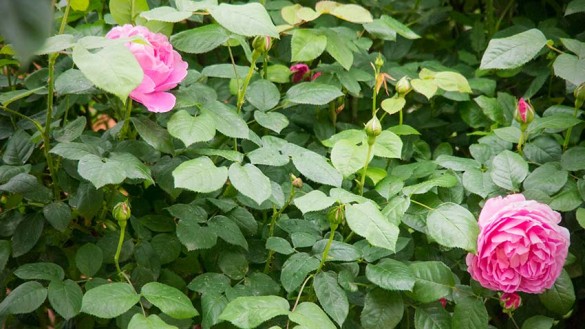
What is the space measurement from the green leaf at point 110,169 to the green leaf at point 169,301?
130 mm

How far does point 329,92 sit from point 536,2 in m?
0.64

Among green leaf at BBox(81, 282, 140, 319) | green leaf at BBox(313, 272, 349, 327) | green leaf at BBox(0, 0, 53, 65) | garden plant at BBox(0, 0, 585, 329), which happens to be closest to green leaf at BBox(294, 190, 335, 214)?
garden plant at BBox(0, 0, 585, 329)

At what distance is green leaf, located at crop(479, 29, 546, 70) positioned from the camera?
1002 mm

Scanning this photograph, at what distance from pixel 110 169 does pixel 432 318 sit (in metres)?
0.45

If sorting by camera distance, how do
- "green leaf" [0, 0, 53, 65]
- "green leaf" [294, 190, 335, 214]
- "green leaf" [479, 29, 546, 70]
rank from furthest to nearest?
"green leaf" [479, 29, 546, 70] → "green leaf" [294, 190, 335, 214] → "green leaf" [0, 0, 53, 65]

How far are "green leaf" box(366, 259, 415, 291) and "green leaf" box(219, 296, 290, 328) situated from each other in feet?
0.41

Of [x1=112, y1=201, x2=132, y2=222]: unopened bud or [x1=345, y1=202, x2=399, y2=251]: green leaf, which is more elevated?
[x1=345, y1=202, x2=399, y2=251]: green leaf

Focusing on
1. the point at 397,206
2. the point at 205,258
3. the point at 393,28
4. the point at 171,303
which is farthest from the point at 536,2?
the point at 171,303

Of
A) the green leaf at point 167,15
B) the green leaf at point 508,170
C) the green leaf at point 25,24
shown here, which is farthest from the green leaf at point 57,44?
the green leaf at point 508,170

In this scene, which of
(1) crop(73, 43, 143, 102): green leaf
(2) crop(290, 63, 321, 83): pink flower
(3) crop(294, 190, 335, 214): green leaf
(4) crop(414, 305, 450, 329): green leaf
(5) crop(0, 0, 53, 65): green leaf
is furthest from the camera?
(2) crop(290, 63, 321, 83): pink flower

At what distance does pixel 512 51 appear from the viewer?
1.01 meters

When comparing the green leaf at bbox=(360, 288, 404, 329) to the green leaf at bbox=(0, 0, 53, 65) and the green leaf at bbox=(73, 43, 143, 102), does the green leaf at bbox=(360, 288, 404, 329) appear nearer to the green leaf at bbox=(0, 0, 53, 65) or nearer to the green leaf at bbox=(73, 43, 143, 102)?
the green leaf at bbox=(73, 43, 143, 102)

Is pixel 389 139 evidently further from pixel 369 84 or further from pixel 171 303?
pixel 171 303

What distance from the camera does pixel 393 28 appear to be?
1.15 m
